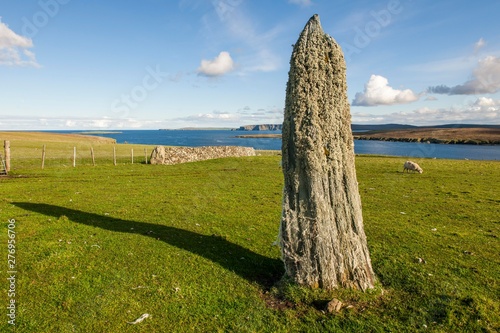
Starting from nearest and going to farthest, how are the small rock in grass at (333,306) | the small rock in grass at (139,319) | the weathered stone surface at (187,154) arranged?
the small rock in grass at (139,319) < the small rock in grass at (333,306) < the weathered stone surface at (187,154)

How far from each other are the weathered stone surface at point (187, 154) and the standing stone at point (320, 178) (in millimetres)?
35429

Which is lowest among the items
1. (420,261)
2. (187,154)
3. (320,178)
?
(420,261)

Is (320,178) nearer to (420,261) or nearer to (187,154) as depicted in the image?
(420,261)

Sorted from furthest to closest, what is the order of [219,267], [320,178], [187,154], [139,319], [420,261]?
[187,154] → [420,261] → [219,267] → [320,178] → [139,319]

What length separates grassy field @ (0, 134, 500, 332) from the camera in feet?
24.5

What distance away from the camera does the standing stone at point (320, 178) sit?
8.79m

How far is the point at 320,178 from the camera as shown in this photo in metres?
8.94

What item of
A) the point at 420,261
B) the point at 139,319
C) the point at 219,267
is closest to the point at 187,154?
the point at 219,267

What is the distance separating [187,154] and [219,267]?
36614mm

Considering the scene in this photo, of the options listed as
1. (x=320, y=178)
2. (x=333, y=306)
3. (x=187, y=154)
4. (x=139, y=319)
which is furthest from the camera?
(x=187, y=154)

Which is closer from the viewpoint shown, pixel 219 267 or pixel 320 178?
pixel 320 178

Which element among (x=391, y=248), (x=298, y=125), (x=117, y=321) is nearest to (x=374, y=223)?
(x=391, y=248)

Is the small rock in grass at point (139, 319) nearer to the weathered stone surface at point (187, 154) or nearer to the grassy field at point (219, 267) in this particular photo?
the grassy field at point (219, 267)

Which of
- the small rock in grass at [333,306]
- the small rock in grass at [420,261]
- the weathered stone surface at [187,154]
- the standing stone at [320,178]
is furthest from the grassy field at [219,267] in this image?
the weathered stone surface at [187,154]
